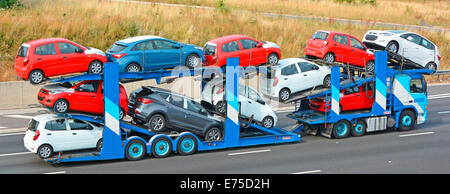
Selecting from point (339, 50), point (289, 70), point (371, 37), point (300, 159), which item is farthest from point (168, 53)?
point (371, 37)

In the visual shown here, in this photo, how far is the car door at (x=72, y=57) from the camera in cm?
1728

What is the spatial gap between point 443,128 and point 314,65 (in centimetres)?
682

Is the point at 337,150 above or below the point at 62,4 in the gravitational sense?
below

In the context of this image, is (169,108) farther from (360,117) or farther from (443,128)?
(443,128)

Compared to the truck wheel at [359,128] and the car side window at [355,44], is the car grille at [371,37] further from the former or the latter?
the truck wheel at [359,128]

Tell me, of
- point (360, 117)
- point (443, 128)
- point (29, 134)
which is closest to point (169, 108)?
point (29, 134)

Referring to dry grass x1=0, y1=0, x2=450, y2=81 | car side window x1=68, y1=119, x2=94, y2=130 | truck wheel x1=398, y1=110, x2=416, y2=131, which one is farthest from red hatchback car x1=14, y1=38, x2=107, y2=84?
truck wheel x1=398, y1=110, x2=416, y2=131

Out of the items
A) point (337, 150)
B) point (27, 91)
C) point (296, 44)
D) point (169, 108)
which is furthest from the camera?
point (296, 44)

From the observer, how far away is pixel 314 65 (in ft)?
70.1

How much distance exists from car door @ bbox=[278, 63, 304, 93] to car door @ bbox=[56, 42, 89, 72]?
23.7ft

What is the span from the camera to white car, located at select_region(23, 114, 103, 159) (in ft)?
54.0

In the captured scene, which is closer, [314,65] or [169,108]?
[169,108]

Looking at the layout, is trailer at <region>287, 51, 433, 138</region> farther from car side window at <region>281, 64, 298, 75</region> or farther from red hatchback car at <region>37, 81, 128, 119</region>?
red hatchback car at <region>37, 81, 128, 119</region>

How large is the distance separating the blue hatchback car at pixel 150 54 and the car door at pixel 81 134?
2.41 m
